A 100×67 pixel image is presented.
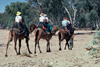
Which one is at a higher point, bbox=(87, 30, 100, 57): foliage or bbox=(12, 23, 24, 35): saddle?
bbox=(12, 23, 24, 35): saddle

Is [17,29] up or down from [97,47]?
up

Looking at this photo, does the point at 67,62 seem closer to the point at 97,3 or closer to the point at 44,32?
the point at 44,32

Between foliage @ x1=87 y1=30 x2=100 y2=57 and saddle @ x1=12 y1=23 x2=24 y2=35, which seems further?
saddle @ x1=12 y1=23 x2=24 y2=35

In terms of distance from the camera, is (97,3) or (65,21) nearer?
(65,21)

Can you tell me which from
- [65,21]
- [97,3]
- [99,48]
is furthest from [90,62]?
[97,3]

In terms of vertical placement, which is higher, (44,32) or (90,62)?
(44,32)

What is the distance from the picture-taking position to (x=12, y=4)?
60625 mm

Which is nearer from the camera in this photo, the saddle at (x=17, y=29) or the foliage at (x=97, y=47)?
the foliage at (x=97, y=47)

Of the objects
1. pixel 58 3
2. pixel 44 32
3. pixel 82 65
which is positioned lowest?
pixel 82 65

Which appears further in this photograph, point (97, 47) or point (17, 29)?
point (17, 29)

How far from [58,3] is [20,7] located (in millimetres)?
26277

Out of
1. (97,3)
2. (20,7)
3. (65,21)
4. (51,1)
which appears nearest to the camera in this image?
(65,21)

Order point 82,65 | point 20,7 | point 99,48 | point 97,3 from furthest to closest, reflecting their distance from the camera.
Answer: point 20,7 < point 97,3 < point 99,48 < point 82,65

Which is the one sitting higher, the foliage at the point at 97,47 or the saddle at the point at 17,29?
the saddle at the point at 17,29
